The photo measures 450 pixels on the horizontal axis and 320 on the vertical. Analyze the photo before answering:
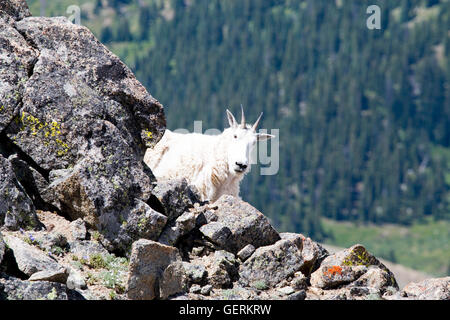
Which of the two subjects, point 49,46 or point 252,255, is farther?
point 49,46

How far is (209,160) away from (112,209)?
775 cm

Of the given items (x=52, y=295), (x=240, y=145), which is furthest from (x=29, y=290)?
(x=240, y=145)

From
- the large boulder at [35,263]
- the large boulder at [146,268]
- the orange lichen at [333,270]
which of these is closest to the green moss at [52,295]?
the large boulder at [35,263]

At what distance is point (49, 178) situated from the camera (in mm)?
11914

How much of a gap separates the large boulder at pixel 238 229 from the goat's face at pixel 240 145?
601 centimetres

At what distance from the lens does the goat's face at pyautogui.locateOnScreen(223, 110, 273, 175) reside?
19.0m

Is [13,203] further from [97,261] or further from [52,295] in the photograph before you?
[52,295]

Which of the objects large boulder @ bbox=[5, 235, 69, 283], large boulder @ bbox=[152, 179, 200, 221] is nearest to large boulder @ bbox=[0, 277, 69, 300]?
large boulder @ bbox=[5, 235, 69, 283]

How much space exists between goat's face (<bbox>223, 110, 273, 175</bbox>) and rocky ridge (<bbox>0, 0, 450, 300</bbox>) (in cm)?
581

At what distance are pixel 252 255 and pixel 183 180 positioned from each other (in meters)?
1.75

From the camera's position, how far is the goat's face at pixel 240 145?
19.0 meters

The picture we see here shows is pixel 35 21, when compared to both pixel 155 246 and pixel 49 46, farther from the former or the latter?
pixel 155 246

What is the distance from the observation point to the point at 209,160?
19.2 metres
